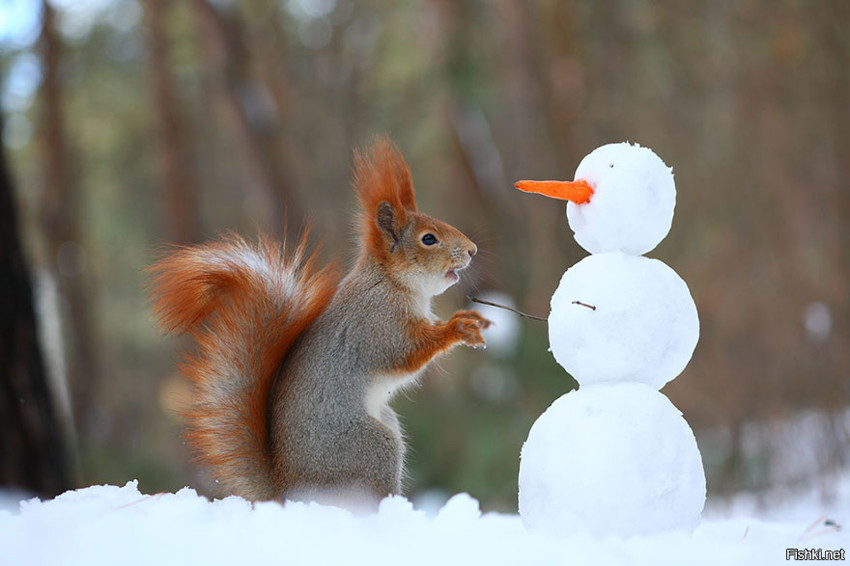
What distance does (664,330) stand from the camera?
4.17 ft

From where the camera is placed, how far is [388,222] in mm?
1492

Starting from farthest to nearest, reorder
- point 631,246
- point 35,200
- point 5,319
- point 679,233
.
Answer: point 35,200
point 679,233
point 5,319
point 631,246

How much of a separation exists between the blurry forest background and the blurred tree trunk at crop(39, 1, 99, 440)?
0.08 ft

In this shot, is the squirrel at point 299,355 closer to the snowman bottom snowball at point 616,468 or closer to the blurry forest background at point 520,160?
the snowman bottom snowball at point 616,468

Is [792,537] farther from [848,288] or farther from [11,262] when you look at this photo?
[848,288]

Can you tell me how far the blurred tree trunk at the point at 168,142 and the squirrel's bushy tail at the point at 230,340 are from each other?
5016 mm

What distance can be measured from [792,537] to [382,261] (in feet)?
2.71

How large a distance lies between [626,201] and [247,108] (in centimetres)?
380

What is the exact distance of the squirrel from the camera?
4.36 ft

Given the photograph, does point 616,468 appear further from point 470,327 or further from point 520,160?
point 520,160

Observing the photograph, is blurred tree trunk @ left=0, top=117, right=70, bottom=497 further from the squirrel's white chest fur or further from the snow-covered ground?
the squirrel's white chest fur

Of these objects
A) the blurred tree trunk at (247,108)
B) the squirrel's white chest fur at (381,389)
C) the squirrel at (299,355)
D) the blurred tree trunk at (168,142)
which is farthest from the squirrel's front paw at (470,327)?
the blurred tree trunk at (168,142)

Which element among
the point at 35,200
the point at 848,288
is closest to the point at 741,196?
the point at 848,288

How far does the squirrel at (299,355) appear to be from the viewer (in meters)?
1.33
